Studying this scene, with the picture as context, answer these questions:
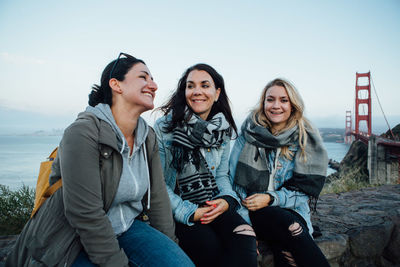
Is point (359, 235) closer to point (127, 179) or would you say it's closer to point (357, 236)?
point (357, 236)

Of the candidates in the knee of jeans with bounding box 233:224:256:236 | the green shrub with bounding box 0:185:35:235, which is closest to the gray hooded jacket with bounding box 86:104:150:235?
the knee of jeans with bounding box 233:224:256:236

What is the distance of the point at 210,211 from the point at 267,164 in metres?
0.70

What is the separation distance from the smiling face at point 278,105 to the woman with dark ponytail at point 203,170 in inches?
15.8

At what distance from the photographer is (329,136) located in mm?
58438

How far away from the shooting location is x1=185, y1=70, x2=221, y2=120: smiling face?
2.20 m

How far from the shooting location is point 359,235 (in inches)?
87.8

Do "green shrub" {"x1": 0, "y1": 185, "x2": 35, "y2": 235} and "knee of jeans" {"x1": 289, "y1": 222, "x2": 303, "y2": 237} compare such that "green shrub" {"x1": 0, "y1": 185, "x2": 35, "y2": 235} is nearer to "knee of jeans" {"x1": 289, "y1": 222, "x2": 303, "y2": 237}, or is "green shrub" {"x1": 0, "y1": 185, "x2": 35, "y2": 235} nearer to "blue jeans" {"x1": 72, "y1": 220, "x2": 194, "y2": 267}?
"blue jeans" {"x1": 72, "y1": 220, "x2": 194, "y2": 267}

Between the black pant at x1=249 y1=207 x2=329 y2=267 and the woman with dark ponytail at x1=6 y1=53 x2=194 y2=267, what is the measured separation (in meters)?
0.75

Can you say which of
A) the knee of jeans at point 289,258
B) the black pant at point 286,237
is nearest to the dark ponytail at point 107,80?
the black pant at point 286,237

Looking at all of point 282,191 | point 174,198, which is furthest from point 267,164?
point 174,198

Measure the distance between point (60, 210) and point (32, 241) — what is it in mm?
170

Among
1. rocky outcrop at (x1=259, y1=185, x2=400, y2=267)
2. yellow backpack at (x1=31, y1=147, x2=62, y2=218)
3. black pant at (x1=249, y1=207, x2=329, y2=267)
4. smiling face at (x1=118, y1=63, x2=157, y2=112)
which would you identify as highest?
smiling face at (x1=118, y1=63, x2=157, y2=112)

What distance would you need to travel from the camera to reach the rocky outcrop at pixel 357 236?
2037mm

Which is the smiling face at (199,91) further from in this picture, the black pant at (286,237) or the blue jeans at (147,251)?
the blue jeans at (147,251)
